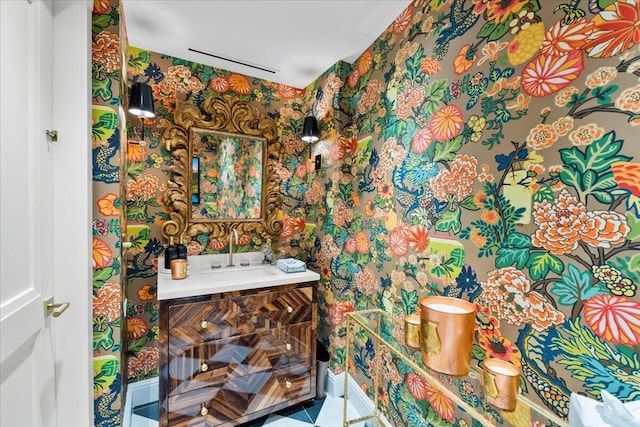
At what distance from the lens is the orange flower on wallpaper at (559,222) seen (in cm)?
75

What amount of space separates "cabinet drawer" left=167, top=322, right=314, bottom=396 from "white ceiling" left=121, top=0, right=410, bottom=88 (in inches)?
73.6

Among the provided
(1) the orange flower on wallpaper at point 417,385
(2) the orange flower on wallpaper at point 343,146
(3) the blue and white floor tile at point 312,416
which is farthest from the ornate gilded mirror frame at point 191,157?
(1) the orange flower on wallpaper at point 417,385

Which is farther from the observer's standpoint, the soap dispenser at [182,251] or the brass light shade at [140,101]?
the soap dispenser at [182,251]

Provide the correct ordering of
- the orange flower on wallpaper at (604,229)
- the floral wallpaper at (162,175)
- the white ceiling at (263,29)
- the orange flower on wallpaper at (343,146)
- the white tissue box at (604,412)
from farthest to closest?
the orange flower on wallpaper at (343,146)
the floral wallpaper at (162,175)
the white ceiling at (263,29)
the orange flower on wallpaper at (604,229)
the white tissue box at (604,412)

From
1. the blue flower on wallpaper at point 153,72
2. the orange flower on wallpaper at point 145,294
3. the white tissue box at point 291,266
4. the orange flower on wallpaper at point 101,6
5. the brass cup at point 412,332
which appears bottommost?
the orange flower on wallpaper at point 145,294

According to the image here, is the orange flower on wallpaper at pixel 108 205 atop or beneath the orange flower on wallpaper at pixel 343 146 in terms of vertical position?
beneath

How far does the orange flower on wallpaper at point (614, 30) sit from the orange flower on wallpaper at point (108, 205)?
1798 mm

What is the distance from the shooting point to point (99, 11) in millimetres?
1049

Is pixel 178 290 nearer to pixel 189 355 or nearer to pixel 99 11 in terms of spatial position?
pixel 189 355

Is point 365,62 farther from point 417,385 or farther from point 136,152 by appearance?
point 417,385

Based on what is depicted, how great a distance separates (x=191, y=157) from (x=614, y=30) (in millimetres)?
2125

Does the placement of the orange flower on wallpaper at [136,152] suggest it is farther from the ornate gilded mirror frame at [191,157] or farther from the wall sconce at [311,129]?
the wall sconce at [311,129]

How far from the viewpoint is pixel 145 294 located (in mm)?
1748

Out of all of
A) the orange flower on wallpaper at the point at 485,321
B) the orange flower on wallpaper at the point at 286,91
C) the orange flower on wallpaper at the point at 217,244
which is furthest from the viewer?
the orange flower on wallpaper at the point at 286,91
